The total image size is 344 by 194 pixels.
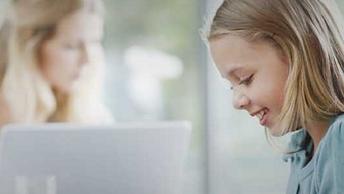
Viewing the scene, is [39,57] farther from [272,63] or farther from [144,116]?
[272,63]

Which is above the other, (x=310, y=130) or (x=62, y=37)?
(x=62, y=37)

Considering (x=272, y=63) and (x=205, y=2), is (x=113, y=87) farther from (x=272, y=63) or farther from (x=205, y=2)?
(x=272, y=63)

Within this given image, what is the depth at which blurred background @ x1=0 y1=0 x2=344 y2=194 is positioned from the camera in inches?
84.8

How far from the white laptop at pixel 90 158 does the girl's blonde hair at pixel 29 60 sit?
3.12 ft

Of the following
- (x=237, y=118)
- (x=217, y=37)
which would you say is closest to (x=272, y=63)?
(x=217, y=37)

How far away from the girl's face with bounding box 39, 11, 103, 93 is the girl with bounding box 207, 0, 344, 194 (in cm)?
119

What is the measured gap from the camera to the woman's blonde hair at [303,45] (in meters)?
0.94

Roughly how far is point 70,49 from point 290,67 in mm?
1309

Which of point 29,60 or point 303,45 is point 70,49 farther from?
point 303,45

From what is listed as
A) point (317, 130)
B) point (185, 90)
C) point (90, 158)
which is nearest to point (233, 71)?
point (317, 130)

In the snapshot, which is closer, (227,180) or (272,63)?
(272,63)

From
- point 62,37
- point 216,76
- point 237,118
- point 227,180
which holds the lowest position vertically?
point 227,180

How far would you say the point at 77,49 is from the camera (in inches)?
85.1

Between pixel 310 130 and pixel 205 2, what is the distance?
124 cm
